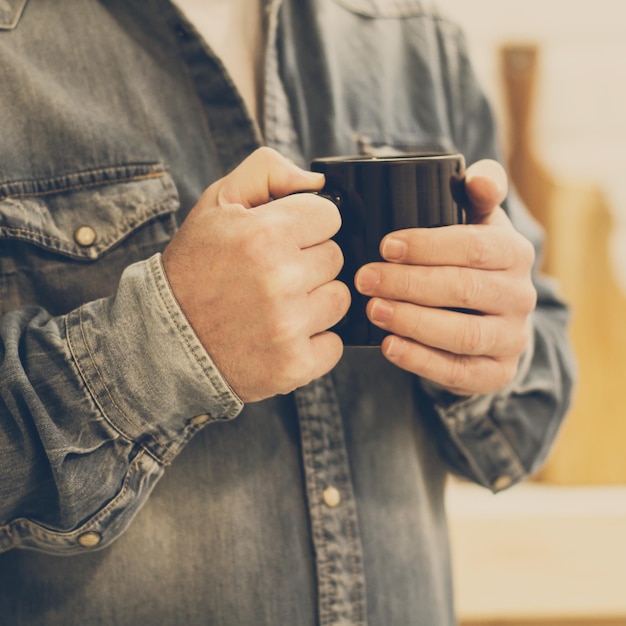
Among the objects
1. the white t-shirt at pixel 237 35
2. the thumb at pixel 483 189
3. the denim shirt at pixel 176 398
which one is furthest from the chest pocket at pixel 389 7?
the thumb at pixel 483 189

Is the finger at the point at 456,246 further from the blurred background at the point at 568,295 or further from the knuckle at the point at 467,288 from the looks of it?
the blurred background at the point at 568,295

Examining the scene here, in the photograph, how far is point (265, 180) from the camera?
1.75 feet

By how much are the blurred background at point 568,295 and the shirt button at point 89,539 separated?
1128 mm

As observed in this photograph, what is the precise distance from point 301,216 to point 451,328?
152mm

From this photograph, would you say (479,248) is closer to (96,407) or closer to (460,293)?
(460,293)

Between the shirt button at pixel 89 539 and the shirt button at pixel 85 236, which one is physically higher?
the shirt button at pixel 85 236

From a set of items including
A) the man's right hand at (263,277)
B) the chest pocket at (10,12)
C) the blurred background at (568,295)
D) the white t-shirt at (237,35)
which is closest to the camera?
the man's right hand at (263,277)

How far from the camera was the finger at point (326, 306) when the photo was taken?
0.52 meters

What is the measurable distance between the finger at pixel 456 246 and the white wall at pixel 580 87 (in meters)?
1.11

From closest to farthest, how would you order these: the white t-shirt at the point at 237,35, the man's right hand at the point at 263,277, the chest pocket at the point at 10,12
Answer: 1. the man's right hand at the point at 263,277
2. the chest pocket at the point at 10,12
3. the white t-shirt at the point at 237,35

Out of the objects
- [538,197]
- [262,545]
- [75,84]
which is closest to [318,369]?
[262,545]

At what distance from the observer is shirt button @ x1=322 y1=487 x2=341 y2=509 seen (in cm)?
67

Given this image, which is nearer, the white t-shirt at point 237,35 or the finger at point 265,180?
the finger at point 265,180

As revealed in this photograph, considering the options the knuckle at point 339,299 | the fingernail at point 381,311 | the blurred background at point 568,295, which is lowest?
the blurred background at point 568,295
